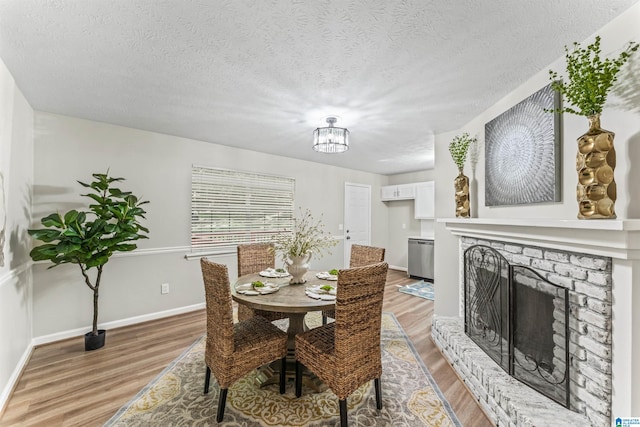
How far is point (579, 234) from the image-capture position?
147 cm

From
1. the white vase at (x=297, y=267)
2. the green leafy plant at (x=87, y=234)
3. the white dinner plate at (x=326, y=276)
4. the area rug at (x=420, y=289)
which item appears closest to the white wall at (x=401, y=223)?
the area rug at (x=420, y=289)

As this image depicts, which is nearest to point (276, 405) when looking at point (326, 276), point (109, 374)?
point (326, 276)

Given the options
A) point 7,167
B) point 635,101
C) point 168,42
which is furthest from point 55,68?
point 635,101

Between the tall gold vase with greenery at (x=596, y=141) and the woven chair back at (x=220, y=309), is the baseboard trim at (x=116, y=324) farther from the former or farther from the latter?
the tall gold vase with greenery at (x=596, y=141)

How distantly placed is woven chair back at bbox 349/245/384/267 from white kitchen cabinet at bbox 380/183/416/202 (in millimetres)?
3380

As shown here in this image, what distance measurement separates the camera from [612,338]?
138 cm

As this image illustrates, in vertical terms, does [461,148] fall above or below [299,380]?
above

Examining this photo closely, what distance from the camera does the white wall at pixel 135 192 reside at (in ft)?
9.35

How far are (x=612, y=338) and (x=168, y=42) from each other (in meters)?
2.94

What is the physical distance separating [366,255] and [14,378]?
10.5ft

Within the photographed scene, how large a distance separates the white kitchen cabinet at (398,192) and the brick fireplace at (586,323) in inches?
160

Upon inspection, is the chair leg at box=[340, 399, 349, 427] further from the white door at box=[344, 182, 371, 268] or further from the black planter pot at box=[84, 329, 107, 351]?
the white door at box=[344, 182, 371, 268]

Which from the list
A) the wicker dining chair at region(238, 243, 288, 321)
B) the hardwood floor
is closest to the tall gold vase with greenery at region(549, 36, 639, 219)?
the hardwood floor

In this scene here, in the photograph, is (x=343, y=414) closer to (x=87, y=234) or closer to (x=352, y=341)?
(x=352, y=341)
